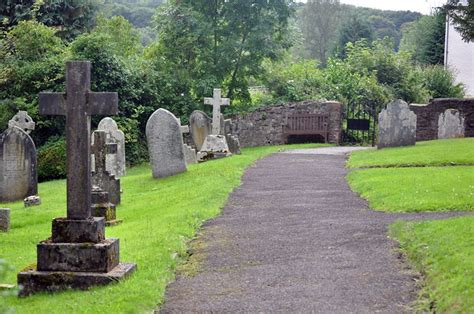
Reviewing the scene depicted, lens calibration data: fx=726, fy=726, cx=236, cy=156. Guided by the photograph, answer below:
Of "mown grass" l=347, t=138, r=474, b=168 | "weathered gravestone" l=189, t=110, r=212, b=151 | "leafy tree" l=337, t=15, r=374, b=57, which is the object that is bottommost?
"mown grass" l=347, t=138, r=474, b=168

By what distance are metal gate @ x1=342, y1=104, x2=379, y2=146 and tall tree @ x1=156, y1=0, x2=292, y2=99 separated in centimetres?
465

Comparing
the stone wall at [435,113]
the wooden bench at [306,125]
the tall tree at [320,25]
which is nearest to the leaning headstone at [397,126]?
the stone wall at [435,113]

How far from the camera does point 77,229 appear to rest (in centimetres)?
823

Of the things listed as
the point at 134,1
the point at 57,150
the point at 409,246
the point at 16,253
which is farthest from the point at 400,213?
the point at 134,1

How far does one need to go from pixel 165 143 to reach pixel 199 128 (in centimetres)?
721

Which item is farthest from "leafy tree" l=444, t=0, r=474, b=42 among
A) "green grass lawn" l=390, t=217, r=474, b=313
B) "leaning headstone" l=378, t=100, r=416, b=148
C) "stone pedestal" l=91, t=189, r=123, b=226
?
"stone pedestal" l=91, t=189, r=123, b=226

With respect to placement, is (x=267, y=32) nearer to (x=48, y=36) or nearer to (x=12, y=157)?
(x=48, y=36)

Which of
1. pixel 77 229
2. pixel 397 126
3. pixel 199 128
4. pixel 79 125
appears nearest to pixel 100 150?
pixel 79 125

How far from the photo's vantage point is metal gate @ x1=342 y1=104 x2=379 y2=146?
101 feet

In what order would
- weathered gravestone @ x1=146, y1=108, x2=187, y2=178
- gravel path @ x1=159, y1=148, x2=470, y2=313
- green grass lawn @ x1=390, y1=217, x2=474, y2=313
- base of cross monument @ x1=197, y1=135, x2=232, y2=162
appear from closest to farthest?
green grass lawn @ x1=390, y1=217, x2=474, y2=313 < gravel path @ x1=159, y1=148, x2=470, y2=313 < weathered gravestone @ x1=146, y1=108, x2=187, y2=178 < base of cross monument @ x1=197, y1=135, x2=232, y2=162

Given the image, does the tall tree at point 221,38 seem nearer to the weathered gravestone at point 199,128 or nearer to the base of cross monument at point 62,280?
the weathered gravestone at point 199,128

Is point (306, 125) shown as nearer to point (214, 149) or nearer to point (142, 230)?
point (214, 149)

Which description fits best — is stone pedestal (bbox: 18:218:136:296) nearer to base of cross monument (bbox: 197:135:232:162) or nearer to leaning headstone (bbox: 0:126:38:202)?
leaning headstone (bbox: 0:126:38:202)

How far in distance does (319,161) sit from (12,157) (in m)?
8.87
